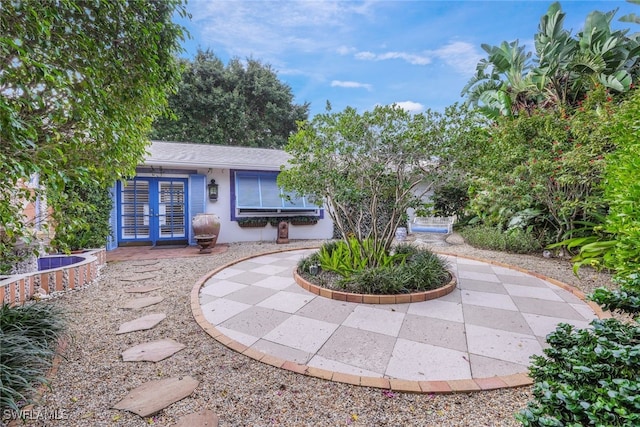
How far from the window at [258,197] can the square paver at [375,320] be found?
598 cm

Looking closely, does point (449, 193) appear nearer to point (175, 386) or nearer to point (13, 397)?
point (175, 386)

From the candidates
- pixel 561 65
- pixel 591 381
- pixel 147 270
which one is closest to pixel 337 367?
pixel 591 381

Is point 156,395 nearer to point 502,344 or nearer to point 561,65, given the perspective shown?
point 502,344

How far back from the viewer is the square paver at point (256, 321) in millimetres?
3273

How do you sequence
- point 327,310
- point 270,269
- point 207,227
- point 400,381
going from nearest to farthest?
point 400,381 < point 327,310 < point 270,269 < point 207,227

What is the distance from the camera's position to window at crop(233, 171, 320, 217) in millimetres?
9344

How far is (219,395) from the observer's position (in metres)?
2.21

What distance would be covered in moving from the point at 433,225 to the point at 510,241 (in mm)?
2776

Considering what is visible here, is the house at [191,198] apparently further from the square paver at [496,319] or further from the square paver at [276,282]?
the square paver at [496,319]

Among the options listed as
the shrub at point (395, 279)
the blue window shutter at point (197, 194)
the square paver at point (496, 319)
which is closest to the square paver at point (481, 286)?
the shrub at point (395, 279)

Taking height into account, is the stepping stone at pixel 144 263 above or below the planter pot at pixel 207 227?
below

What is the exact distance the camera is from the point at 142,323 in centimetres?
350

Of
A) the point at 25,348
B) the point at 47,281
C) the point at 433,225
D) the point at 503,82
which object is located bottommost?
the point at 25,348

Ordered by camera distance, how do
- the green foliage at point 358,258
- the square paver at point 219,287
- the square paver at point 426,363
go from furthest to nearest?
the green foliage at point 358,258 → the square paver at point 219,287 → the square paver at point 426,363
